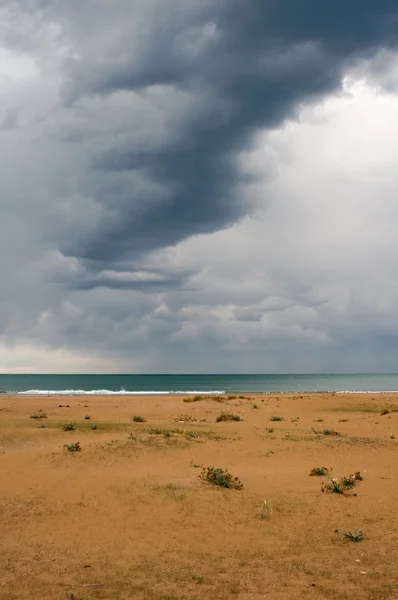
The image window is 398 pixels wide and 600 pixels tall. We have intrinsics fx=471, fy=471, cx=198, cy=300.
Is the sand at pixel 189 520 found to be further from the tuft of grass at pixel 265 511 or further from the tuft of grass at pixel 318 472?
the tuft of grass at pixel 318 472

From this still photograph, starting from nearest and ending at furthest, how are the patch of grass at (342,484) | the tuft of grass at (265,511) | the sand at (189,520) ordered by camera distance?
the sand at (189,520), the tuft of grass at (265,511), the patch of grass at (342,484)

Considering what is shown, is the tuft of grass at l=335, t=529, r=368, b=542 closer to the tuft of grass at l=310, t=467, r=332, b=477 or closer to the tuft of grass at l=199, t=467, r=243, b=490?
the tuft of grass at l=199, t=467, r=243, b=490

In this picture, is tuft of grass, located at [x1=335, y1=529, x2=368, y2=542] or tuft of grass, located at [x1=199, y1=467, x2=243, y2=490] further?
tuft of grass, located at [x1=199, y1=467, x2=243, y2=490]

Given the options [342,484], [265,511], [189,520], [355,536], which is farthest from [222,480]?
[355,536]

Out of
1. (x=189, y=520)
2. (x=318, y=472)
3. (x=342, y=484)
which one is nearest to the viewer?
(x=189, y=520)

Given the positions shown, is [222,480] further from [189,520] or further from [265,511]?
[189,520]

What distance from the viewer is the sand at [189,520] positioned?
7.36m

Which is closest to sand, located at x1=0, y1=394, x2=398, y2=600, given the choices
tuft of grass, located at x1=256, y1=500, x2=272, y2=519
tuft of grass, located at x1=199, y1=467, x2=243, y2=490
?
tuft of grass, located at x1=256, y1=500, x2=272, y2=519

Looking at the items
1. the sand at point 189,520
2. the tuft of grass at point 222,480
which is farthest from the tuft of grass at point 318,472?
the tuft of grass at point 222,480

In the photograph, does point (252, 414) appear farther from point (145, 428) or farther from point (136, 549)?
point (136, 549)

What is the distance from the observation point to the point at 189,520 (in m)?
10.7

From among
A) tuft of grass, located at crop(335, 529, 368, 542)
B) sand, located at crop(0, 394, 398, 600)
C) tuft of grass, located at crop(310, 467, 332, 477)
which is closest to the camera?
sand, located at crop(0, 394, 398, 600)

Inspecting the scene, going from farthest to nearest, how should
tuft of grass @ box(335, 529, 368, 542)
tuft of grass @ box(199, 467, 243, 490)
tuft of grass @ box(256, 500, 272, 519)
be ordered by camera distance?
tuft of grass @ box(199, 467, 243, 490), tuft of grass @ box(256, 500, 272, 519), tuft of grass @ box(335, 529, 368, 542)

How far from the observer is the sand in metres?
7.36
